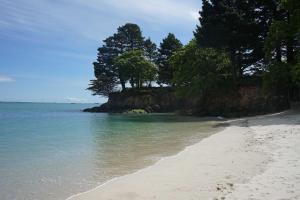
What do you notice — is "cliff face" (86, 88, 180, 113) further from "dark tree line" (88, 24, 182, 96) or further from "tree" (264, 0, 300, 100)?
"tree" (264, 0, 300, 100)

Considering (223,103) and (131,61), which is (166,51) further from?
(223,103)

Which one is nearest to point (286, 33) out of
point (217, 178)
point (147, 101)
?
point (217, 178)

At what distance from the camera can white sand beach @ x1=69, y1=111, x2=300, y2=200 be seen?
6746 mm

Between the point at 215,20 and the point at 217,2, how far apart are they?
255 centimetres

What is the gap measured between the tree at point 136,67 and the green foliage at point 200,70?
16.5 m

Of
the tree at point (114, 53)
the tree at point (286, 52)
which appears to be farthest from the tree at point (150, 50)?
the tree at point (286, 52)

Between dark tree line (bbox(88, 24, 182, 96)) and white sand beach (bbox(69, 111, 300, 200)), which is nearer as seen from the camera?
white sand beach (bbox(69, 111, 300, 200))

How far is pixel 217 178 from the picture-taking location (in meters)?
→ 8.16

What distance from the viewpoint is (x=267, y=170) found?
835cm

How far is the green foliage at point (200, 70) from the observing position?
38000 mm

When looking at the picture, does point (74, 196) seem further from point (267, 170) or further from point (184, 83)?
point (184, 83)

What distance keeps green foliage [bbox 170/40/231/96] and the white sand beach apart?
2619 cm

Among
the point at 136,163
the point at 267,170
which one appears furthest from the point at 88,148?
the point at 267,170

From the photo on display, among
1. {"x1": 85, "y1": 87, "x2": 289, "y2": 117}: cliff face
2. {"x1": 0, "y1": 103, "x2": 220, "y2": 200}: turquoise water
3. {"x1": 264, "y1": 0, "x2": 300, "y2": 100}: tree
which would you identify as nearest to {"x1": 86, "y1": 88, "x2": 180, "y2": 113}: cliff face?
{"x1": 85, "y1": 87, "x2": 289, "y2": 117}: cliff face
